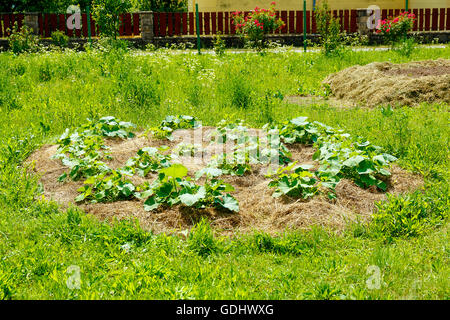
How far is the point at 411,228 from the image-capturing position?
163 inches

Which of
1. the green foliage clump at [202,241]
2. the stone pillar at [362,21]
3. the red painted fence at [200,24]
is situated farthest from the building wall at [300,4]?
the green foliage clump at [202,241]

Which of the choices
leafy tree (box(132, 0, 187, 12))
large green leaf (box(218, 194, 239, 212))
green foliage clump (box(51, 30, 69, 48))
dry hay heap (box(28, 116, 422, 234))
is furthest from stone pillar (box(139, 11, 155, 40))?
large green leaf (box(218, 194, 239, 212))

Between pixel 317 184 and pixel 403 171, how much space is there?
1.21m

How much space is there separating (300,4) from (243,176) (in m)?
22.0

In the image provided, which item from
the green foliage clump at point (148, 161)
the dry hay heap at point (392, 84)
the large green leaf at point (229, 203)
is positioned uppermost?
the dry hay heap at point (392, 84)

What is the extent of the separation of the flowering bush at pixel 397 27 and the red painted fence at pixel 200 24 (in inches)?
144

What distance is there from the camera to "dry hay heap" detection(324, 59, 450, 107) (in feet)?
28.6

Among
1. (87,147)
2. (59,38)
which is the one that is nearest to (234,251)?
(87,147)

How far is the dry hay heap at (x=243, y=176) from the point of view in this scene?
4477 millimetres

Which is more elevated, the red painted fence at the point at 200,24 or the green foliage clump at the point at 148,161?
the red painted fence at the point at 200,24

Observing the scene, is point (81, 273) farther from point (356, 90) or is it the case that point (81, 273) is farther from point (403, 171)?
point (356, 90)

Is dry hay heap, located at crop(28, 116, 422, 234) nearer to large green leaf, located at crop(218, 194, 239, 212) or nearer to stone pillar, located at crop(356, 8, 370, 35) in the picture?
large green leaf, located at crop(218, 194, 239, 212)

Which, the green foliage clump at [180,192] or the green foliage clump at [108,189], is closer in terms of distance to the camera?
the green foliage clump at [180,192]

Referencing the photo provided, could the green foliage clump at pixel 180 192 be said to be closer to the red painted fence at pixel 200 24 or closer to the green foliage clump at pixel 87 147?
the green foliage clump at pixel 87 147
